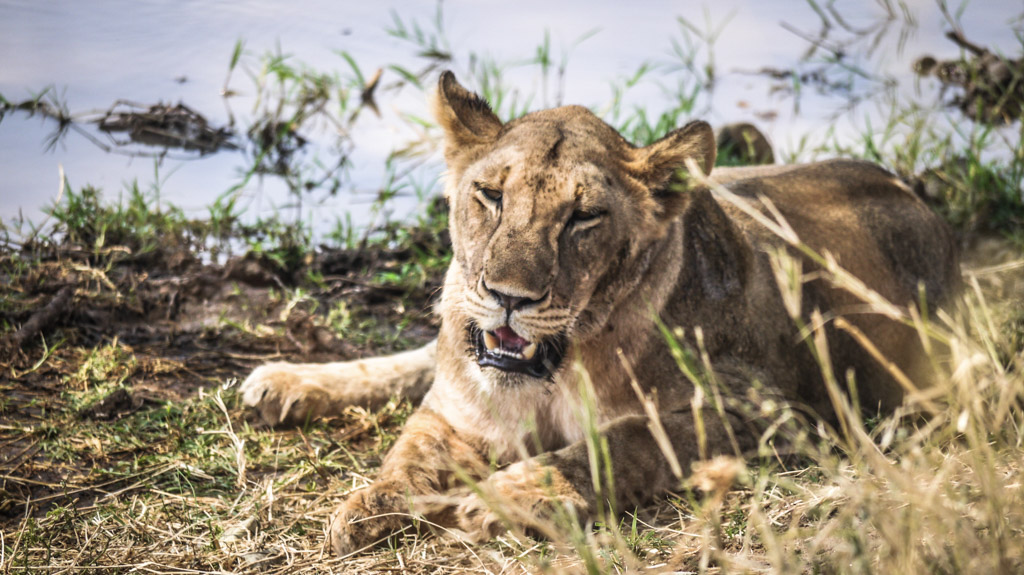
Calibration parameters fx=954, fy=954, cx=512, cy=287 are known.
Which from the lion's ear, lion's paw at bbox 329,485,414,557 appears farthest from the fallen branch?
the lion's ear

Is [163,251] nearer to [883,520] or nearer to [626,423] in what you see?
[626,423]

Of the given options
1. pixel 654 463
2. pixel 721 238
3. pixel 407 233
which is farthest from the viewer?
pixel 407 233

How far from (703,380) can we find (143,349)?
279 centimetres

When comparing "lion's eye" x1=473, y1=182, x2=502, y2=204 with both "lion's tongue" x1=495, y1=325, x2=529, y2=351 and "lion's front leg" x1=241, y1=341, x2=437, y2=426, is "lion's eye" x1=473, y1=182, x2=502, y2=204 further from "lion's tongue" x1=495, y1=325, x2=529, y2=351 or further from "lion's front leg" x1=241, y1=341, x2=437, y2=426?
"lion's front leg" x1=241, y1=341, x2=437, y2=426

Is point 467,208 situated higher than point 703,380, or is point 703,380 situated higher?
point 467,208

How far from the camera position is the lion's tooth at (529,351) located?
2.85 m

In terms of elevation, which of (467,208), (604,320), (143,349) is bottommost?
(143,349)

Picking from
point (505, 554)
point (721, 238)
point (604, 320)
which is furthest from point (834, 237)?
point (505, 554)

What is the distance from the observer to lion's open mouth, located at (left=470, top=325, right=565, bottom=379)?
112 inches

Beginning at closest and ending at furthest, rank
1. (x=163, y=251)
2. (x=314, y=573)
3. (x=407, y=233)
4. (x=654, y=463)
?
(x=314, y=573) < (x=654, y=463) < (x=163, y=251) < (x=407, y=233)

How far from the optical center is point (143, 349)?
460cm

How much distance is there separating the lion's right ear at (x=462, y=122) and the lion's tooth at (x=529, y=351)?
2.66 feet

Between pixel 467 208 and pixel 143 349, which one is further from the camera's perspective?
pixel 143 349

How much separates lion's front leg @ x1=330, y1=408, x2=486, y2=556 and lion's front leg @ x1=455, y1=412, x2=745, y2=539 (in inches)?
5.8
